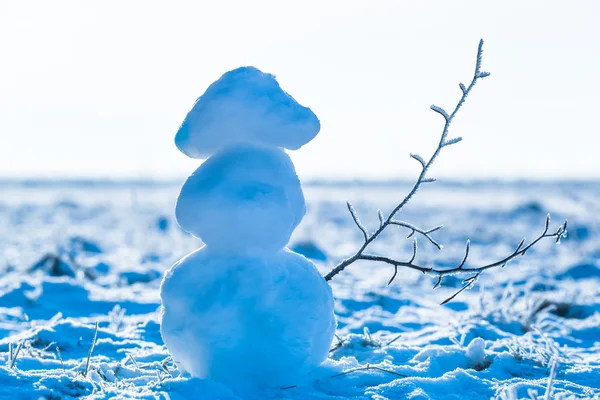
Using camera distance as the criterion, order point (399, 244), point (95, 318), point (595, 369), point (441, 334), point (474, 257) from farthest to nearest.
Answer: point (399, 244), point (474, 257), point (95, 318), point (441, 334), point (595, 369)

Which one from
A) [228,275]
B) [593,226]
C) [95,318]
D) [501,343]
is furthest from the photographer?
[593,226]

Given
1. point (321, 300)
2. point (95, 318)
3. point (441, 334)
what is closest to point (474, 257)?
point (441, 334)

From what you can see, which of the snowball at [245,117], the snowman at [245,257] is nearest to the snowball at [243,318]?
the snowman at [245,257]

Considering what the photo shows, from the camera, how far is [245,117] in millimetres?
2742

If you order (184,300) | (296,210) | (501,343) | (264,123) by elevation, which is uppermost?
(264,123)

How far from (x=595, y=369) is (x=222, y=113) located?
246 centimetres

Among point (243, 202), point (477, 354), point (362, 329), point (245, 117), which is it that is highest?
point (245, 117)

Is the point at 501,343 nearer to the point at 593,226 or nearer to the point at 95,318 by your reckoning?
the point at 95,318

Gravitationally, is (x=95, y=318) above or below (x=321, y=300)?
below

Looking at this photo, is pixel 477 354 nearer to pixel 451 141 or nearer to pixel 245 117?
pixel 451 141

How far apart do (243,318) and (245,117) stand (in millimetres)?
890

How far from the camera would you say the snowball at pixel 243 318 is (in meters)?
2.64

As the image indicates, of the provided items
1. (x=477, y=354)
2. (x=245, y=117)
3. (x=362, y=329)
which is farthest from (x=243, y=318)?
(x=362, y=329)

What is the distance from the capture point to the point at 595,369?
3.36 m
